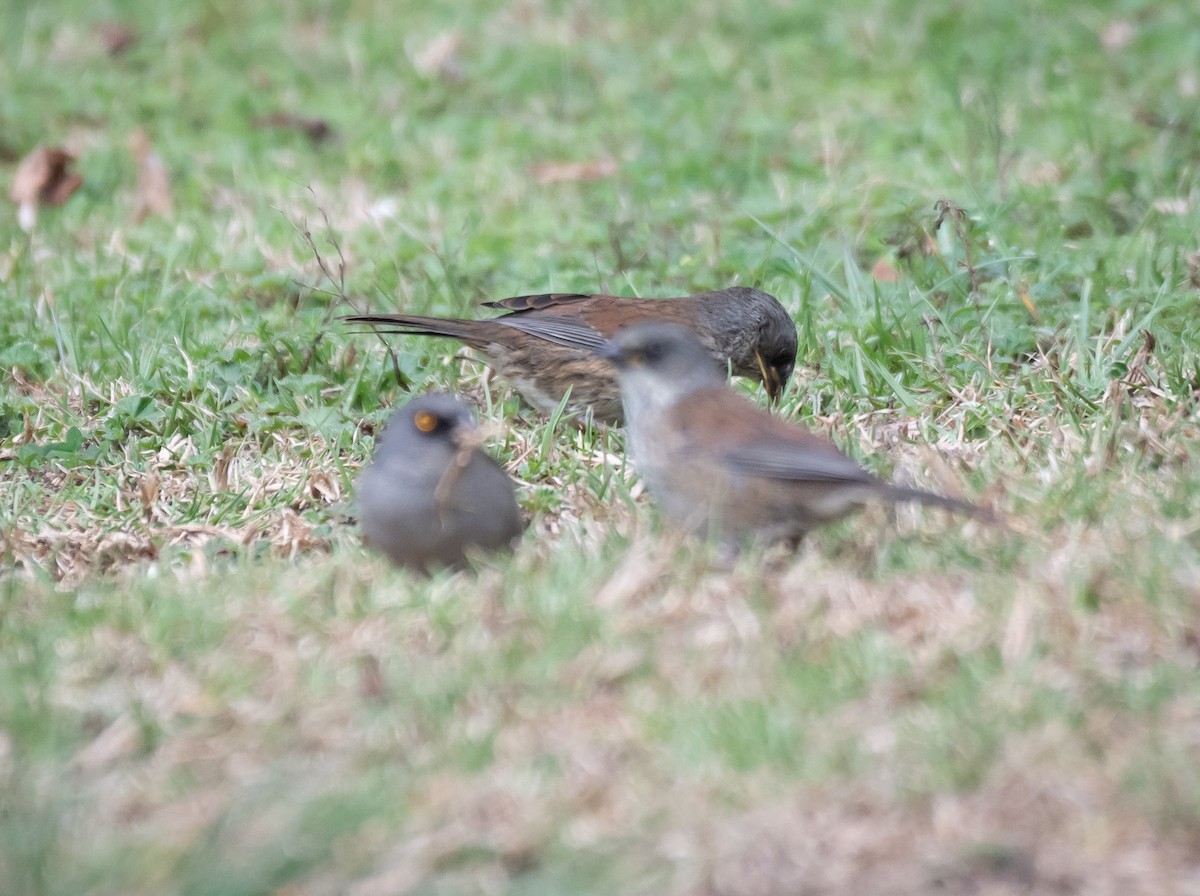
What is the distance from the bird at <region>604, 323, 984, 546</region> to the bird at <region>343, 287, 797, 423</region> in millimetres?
1373

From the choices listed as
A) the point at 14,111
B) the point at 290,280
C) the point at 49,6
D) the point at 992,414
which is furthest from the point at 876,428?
the point at 49,6

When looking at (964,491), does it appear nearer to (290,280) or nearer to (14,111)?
(290,280)

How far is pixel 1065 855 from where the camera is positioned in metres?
2.84

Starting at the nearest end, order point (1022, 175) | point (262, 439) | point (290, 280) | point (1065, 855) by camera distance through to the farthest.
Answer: point (1065, 855), point (262, 439), point (290, 280), point (1022, 175)

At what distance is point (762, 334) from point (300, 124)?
4199 mm

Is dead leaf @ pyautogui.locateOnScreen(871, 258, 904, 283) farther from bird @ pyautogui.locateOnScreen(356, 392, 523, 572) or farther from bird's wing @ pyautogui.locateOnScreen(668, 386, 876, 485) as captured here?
bird @ pyautogui.locateOnScreen(356, 392, 523, 572)

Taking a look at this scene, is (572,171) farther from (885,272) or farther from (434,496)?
(434,496)

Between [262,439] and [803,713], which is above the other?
[803,713]

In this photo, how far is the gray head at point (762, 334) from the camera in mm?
6020

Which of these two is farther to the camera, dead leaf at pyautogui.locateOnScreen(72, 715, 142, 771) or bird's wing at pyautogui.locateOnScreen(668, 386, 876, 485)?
bird's wing at pyautogui.locateOnScreen(668, 386, 876, 485)

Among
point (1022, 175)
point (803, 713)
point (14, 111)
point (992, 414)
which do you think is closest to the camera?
point (803, 713)

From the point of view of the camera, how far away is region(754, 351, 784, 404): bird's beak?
600cm

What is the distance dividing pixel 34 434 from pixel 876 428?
2919mm

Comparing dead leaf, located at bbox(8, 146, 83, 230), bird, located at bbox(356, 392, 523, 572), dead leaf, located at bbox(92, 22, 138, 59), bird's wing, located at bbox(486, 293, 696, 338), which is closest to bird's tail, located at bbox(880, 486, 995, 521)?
bird, located at bbox(356, 392, 523, 572)
